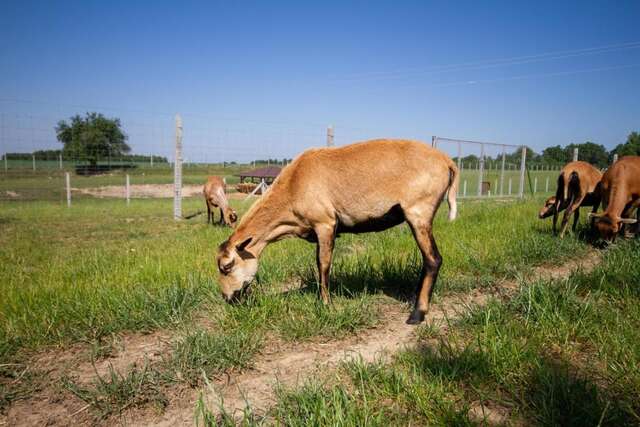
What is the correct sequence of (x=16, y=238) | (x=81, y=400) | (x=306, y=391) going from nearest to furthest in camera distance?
1. (x=306, y=391)
2. (x=81, y=400)
3. (x=16, y=238)

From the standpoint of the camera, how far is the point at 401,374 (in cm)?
270

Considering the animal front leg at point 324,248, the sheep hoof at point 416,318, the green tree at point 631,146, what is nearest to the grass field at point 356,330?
the animal front leg at point 324,248

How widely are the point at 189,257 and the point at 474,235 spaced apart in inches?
223

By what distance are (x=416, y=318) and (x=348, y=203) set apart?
146 centimetres

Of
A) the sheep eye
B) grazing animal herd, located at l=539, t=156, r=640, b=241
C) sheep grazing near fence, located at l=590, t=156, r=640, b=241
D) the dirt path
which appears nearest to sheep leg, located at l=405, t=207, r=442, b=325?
the dirt path

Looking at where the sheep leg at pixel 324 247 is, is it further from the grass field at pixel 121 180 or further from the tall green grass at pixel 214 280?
the grass field at pixel 121 180

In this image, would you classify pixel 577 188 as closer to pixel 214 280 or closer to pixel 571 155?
pixel 214 280

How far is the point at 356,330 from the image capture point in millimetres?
3736

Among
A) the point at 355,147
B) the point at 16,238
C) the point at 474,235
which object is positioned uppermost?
the point at 355,147

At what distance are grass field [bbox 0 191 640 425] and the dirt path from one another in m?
0.09

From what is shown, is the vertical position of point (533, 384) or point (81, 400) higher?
point (533, 384)

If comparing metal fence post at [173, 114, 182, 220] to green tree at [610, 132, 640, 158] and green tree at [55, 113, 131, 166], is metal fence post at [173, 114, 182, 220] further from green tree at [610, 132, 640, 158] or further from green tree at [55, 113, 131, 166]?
green tree at [610, 132, 640, 158]

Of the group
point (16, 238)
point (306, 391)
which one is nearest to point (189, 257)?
point (306, 391)

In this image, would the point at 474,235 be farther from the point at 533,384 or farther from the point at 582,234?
the point at 533,384
